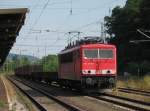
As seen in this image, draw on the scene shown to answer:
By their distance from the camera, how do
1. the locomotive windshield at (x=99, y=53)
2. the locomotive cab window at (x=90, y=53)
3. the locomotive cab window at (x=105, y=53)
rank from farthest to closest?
the locomotive cab window at (x=105, y=53) < the locomotive windshield at (x=99, y=53) < the locomotive cab window at (x=90, y=53)

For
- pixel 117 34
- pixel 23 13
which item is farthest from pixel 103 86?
pixel 117 34

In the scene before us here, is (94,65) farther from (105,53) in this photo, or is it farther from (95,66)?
(105,53)

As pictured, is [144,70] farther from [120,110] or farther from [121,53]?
[120,110]

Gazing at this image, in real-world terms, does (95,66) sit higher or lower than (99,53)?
lower

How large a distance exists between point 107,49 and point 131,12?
61.7 metres

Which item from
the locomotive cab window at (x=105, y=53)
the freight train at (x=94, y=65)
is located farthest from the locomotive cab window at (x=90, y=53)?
the locomotive cab window at (x=105, y=53)

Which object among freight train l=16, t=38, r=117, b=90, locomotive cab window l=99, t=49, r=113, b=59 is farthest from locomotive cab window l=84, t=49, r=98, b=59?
locomotive cab window l=99, t=49, r=113, b=59

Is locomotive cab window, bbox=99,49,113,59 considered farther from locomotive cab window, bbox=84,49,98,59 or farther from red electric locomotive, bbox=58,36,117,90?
locomotive cab window, bbox=84,49,98,59

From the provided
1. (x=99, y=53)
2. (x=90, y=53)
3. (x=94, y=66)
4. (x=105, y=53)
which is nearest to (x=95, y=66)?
(x=94, y=66)

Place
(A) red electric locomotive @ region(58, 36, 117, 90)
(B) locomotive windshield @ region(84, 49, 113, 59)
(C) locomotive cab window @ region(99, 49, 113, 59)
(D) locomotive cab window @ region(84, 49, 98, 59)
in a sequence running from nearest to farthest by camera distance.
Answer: (A) red electric locomotive @ region(58, 36, 117, 90)
(D) locomotive cab window @ region(84, 49, 98, 59)
(B) locomotive windshield @ region(84, 49, 113, 59)
(C) locomotive cab window @ region(99, 49, 113, 59)

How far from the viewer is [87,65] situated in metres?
30.8

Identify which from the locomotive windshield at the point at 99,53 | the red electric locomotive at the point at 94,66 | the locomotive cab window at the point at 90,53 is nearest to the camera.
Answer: the red electric locomotive at the point at 94,66

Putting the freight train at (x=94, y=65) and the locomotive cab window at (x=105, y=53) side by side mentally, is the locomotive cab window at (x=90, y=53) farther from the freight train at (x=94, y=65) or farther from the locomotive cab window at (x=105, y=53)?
the locomotive cab window at (x=105, y=53)

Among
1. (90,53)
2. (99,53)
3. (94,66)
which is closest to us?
(94,66)
